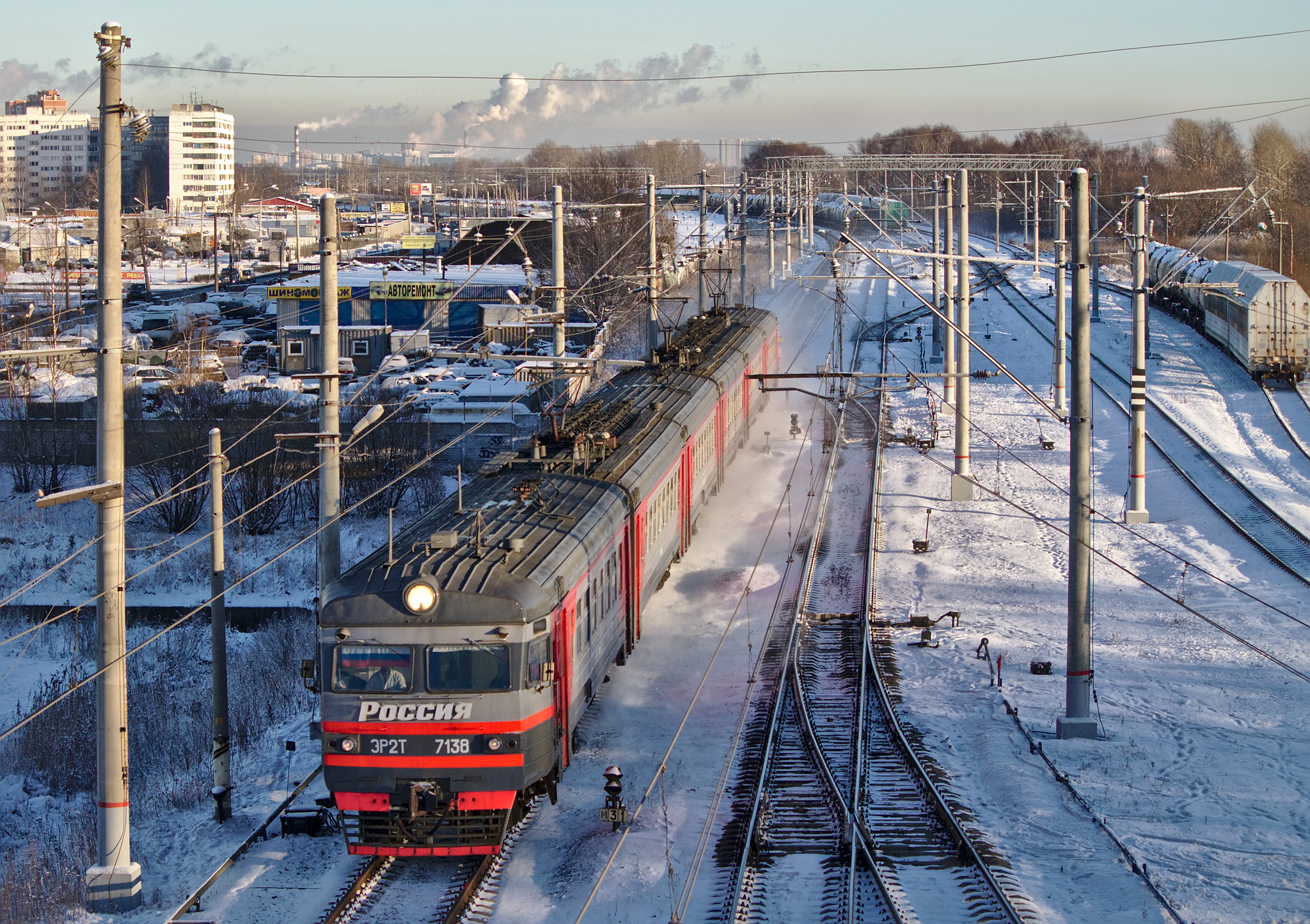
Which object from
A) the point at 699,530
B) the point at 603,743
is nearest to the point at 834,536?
the point at 699,530

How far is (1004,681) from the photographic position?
18266 mm

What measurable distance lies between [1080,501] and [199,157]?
7006 inches

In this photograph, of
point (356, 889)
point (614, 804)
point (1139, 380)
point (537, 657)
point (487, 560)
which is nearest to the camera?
point (356, 889)

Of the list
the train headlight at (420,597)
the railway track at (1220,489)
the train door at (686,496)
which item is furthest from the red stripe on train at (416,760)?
the railway track at (1220,489)

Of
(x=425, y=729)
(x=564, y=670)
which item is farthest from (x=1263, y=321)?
(x=425, y=729)

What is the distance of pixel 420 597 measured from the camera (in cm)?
1223

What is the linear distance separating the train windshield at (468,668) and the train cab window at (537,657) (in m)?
0.26

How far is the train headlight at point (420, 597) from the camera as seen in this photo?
12.2m

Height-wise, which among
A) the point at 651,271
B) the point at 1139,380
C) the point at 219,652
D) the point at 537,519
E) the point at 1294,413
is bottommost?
the point at 219,652

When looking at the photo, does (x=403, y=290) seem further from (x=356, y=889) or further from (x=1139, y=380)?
(x=356, y=889)

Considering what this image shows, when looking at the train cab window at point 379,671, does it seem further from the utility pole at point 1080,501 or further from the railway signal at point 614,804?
the utility pole at point 1080,501

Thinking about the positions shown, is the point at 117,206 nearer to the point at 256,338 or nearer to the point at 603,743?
the point at 603,743

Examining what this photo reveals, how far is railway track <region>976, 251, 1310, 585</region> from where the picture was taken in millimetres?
24656

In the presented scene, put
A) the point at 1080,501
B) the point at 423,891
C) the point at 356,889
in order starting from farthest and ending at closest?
the point at 1080,501 → the point at 423,891 → the point at 356,889
